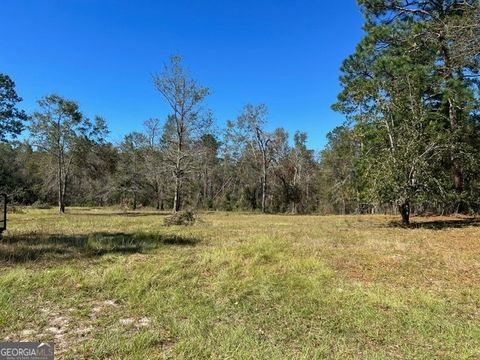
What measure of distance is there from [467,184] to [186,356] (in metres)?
20.8

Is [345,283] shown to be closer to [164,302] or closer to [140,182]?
[164,302]

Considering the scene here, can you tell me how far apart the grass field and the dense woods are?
17.9ft

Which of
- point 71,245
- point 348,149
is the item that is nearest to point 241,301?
point 71,245

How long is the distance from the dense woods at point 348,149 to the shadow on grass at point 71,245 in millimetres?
3958

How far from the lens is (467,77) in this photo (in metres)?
15.4

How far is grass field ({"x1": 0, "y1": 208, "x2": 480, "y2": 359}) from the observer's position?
3584 millimetres

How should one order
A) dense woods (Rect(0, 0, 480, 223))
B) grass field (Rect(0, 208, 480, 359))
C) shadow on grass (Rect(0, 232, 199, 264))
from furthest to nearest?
dense woods (Rect(0, 0, 480, 223)) → shadow on grass (Rect(0, 232, 199, 264)) → grass field (Rect(0, 208, 480, 359))

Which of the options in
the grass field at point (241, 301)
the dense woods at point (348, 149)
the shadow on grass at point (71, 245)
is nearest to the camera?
the grass field at point (241, 301)

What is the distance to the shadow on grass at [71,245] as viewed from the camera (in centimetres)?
752

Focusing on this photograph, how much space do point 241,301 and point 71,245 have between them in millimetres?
5482

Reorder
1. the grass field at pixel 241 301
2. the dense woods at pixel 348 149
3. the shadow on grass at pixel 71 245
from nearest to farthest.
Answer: the grass field at pixel 241 301 < the shadow on grass at pixel 71 245 < the dense woods at pixel 348 149

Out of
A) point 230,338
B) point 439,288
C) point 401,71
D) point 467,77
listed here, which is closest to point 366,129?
point 401,71

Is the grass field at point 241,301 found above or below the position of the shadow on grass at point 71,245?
below

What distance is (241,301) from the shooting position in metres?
5.00
